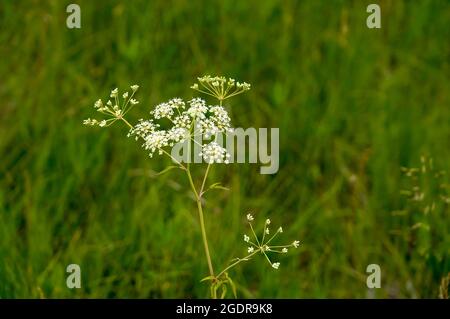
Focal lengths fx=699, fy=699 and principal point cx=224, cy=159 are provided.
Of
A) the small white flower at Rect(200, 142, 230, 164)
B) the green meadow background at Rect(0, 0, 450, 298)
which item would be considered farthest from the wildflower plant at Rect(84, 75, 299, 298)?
the green meadow background at Rect(0, 0, 450, 298)

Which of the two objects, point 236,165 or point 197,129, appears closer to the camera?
point 197,129

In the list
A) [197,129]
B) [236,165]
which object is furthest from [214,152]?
[236,165]

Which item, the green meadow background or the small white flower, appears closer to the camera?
the small white flower

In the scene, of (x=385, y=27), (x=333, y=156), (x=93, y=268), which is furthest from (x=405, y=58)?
(x=93, y=268)

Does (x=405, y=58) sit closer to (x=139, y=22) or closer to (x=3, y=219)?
(x=139, y=22)

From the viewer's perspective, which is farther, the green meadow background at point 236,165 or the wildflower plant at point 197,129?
the green meadow background at point 236,165

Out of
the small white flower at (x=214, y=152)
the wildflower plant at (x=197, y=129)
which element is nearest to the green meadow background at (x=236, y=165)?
the wildflower plant at (x=197, y=129)

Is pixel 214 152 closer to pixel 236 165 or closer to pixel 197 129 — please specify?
pixel 197 129

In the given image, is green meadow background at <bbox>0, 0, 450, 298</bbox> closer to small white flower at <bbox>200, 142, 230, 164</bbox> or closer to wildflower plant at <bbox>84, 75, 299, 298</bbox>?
wildflower plant at <bbox>84, 75, 299, 298</bbox>

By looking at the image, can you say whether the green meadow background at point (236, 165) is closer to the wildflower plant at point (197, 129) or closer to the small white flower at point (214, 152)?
the wildflower plant at point (197, 129)
